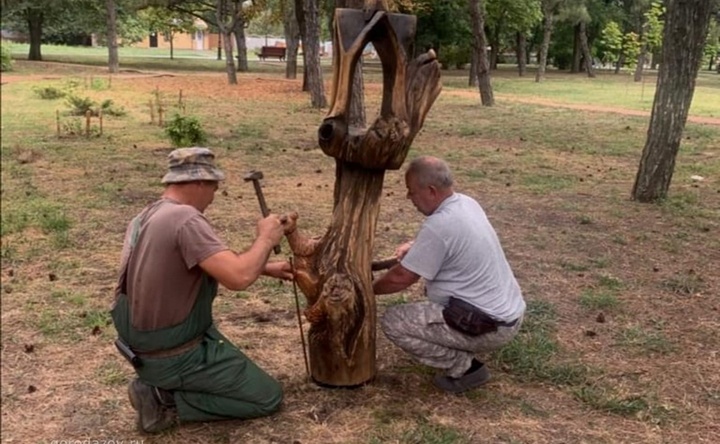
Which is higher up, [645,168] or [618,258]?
[645,168]

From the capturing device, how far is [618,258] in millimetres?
6000

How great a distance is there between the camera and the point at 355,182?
361 centimetres

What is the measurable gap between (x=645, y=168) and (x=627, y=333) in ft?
12.9

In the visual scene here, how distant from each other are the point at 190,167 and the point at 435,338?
143 centimetres

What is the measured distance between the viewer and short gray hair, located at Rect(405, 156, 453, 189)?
137 inches

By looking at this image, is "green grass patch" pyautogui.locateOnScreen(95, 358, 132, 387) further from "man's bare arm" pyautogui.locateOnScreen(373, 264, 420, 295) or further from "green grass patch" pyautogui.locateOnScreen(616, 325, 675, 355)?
"green grass patch" pyautogui.locateOnScreen(616, 325, 675, 355)

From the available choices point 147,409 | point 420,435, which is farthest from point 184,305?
point 420,435

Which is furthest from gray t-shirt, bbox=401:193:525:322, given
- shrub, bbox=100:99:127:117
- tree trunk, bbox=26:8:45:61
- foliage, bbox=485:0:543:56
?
tree trunk, bbox=26:8:45:61

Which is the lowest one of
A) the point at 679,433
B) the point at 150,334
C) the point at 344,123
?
the point at 679,433

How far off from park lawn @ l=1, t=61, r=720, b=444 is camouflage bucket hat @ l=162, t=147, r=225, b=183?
2.27 ft

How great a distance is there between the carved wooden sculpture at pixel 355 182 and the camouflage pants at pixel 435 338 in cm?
16

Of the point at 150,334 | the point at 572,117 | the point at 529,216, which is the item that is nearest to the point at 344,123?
the point at 150,334

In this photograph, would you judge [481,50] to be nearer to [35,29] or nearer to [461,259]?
[461,259]

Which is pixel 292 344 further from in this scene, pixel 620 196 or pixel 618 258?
pixel 620 196
